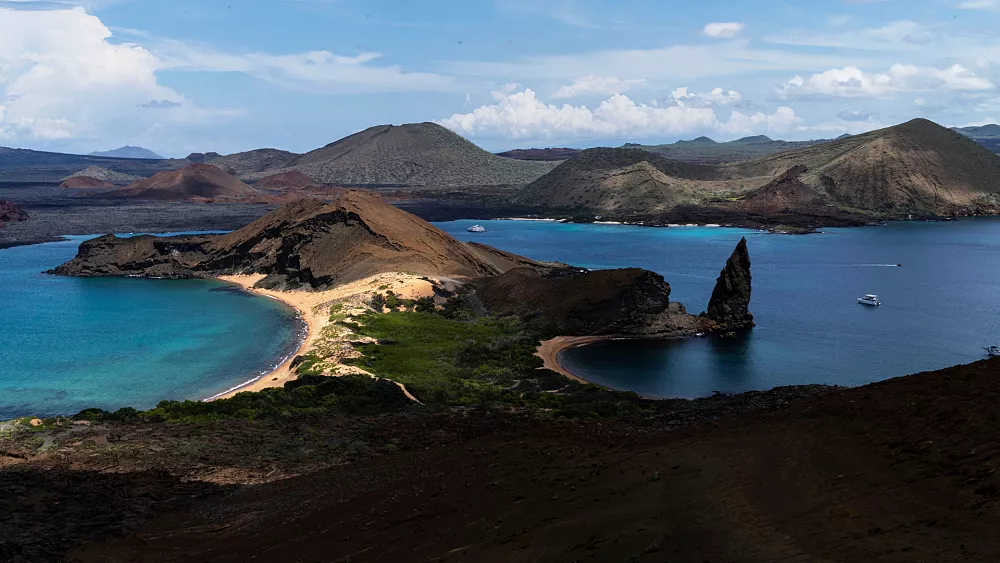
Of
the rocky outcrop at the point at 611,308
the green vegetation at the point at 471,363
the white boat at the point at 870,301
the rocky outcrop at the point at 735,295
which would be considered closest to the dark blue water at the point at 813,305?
the white boat at the point at 870,301

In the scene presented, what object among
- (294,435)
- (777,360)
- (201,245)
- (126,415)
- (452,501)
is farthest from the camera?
(201,245)

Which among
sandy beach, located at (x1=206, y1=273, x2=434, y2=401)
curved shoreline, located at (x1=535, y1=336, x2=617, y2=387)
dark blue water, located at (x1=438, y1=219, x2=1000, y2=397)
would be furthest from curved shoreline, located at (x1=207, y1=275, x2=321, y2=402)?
dark blue water, located at (x1=438, y1=219, x2=1000, y2=397)

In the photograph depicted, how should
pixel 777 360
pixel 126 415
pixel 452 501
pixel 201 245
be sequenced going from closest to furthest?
pixel 452 501 → pixel 126 415 → pixel 777 360 → pixel 201 245

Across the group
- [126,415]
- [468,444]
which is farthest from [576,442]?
[126,415]

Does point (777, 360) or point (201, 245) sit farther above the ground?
point (201, 245)

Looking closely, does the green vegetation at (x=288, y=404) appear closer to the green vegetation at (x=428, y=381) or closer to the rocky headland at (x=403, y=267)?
the green vegetation at (x=428, y=381)

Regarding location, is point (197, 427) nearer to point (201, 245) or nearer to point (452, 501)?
point (452, 501)

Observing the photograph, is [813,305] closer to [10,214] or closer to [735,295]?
[735,295]

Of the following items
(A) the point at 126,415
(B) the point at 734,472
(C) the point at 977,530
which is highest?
(C) the point at 977,530
